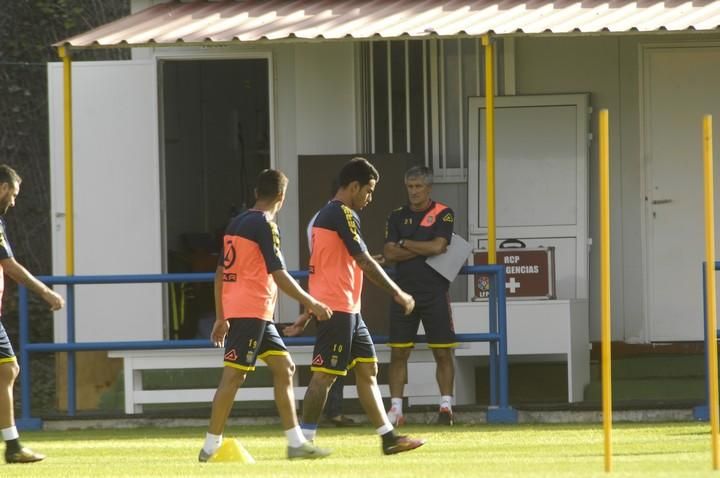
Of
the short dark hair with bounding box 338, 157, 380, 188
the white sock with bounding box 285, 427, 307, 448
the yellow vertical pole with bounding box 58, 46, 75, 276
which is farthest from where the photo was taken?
the yellow vertical pole with bounding box 58, 46, 75, 276

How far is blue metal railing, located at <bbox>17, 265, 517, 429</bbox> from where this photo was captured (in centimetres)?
1329

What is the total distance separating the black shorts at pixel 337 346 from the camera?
34.8 feet

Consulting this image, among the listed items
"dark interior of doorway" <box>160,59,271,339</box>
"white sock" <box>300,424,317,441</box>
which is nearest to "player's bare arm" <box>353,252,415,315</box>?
"white sock" <box>300,424,317,441</box>

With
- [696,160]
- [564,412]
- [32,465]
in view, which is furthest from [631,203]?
[32,465]

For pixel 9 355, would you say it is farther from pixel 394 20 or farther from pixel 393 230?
pixel 394 20

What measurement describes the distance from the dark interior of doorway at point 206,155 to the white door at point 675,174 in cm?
396

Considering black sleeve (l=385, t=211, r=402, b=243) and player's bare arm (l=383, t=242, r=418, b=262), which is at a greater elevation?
black sleeve (l=385, t=211, r=402, b=243)

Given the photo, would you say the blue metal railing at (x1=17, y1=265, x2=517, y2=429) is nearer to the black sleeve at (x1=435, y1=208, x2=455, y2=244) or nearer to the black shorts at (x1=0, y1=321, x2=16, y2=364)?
the black sleeve at (x1=435, y1=208, x2=455, y2=244)

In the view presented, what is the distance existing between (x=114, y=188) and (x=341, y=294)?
16.2 feet

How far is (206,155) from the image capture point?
1834cm

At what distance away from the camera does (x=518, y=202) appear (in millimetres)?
15047

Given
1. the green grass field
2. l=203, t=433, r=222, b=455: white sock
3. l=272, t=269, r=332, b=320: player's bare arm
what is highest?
l=272, t=269, r=332, b=320: player's bare arm

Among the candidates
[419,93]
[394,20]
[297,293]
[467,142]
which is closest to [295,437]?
[297,293]

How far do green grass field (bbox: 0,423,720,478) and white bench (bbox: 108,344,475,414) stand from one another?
83cm
